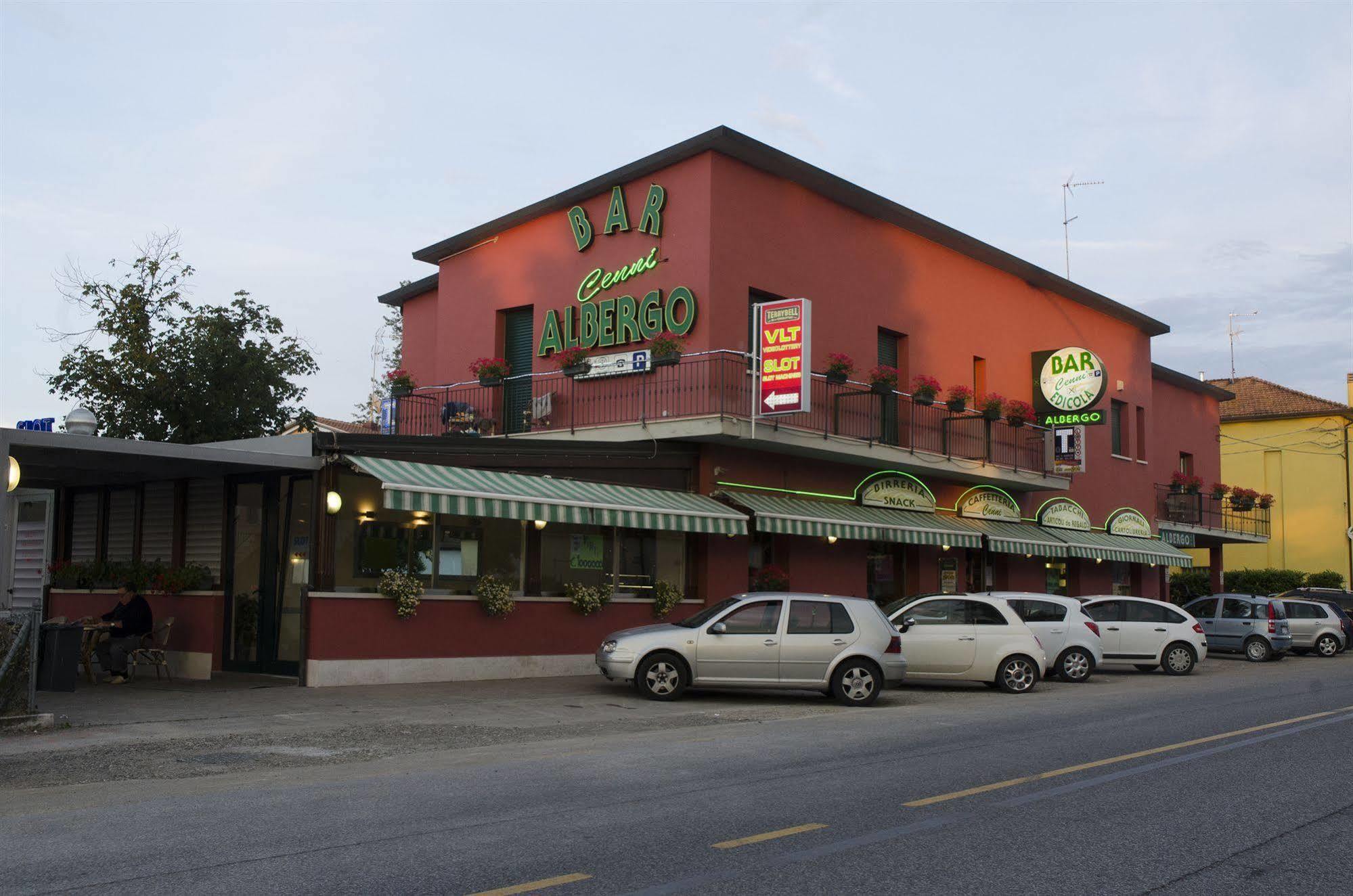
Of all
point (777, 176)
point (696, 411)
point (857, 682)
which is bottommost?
point (857, 682)

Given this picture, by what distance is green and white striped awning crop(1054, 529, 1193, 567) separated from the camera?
2970cm

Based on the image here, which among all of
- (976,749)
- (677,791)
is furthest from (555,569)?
(677,791)

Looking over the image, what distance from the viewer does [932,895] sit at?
581 centimetres

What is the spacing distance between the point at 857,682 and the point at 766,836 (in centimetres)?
885

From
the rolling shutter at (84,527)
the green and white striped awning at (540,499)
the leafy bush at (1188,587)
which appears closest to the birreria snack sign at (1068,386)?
the green and white striped awning at (540,499)

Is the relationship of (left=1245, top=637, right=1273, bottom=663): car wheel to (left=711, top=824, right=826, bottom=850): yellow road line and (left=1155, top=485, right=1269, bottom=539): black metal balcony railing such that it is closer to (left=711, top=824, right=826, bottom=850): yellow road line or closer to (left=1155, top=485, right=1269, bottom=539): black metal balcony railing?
(left=1155, top=485, right=1269, bottom=539): black metal balcony railing

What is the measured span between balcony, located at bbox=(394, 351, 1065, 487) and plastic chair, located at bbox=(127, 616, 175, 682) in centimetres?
663

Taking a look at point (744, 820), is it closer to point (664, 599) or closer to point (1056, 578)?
point (664, 599)

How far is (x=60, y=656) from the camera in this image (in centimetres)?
1429

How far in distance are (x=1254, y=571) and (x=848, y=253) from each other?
31.4 meters

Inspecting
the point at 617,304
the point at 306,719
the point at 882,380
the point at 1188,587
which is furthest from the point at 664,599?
the point at 1188,587

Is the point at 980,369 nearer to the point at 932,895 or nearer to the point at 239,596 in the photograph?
the point at 239,596

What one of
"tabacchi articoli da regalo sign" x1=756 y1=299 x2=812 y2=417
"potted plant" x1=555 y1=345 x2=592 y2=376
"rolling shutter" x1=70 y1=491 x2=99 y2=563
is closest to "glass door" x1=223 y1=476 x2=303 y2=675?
"rolling shutter" x1=70 y1=491 x2=99 y2=563

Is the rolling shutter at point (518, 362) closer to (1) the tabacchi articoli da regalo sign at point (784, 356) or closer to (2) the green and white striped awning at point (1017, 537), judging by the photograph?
(1) the tabacchi articoli da regalo sign at point (784, 356)
